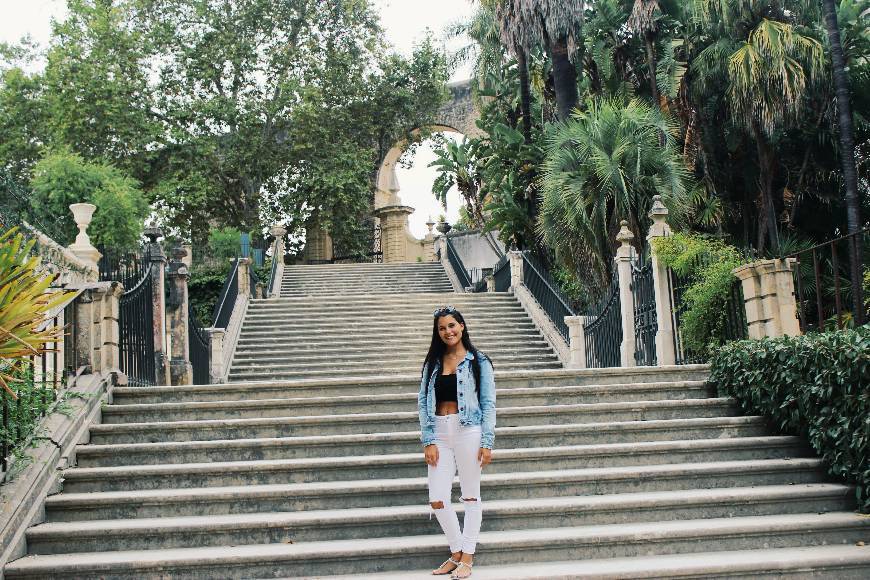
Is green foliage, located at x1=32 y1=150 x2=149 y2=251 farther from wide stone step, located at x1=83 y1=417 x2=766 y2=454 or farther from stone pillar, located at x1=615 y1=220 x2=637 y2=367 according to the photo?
wide stone step, located at x1=83 y1=417 x2=766 y2=454

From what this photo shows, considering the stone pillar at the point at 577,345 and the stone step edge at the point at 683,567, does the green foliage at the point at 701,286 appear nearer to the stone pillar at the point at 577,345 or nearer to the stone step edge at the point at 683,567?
the stone step edge at the point at 683,567

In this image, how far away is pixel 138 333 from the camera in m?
8.64

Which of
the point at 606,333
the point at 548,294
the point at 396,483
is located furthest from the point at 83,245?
the point at 548,294

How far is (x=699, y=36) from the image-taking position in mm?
17500

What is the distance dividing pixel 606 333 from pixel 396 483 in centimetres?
681

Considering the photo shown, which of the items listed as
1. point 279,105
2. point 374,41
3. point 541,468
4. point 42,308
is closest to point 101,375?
point 42,308

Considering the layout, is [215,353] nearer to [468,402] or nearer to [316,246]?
[468,402]

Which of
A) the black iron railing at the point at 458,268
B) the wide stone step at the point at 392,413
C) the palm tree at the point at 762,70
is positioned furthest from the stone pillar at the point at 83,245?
the black iron railing at the point at 458,268

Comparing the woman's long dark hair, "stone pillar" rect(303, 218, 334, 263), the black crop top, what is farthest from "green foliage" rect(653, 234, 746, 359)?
"stone pillar" rect(303, 218, 334, 263)

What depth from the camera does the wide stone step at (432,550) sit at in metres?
4.79

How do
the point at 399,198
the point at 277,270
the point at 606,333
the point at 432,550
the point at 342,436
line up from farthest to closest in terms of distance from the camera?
the point at 399,198 → the point at 277,270 → the point at 606,333 → the point at 342,436 → the point at 432,550

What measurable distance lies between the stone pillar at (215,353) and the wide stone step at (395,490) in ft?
23.0

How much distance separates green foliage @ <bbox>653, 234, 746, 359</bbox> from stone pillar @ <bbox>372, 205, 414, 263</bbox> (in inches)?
854

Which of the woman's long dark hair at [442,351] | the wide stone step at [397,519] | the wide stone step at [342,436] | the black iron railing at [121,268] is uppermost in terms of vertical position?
the black iron railing at [121,268]
